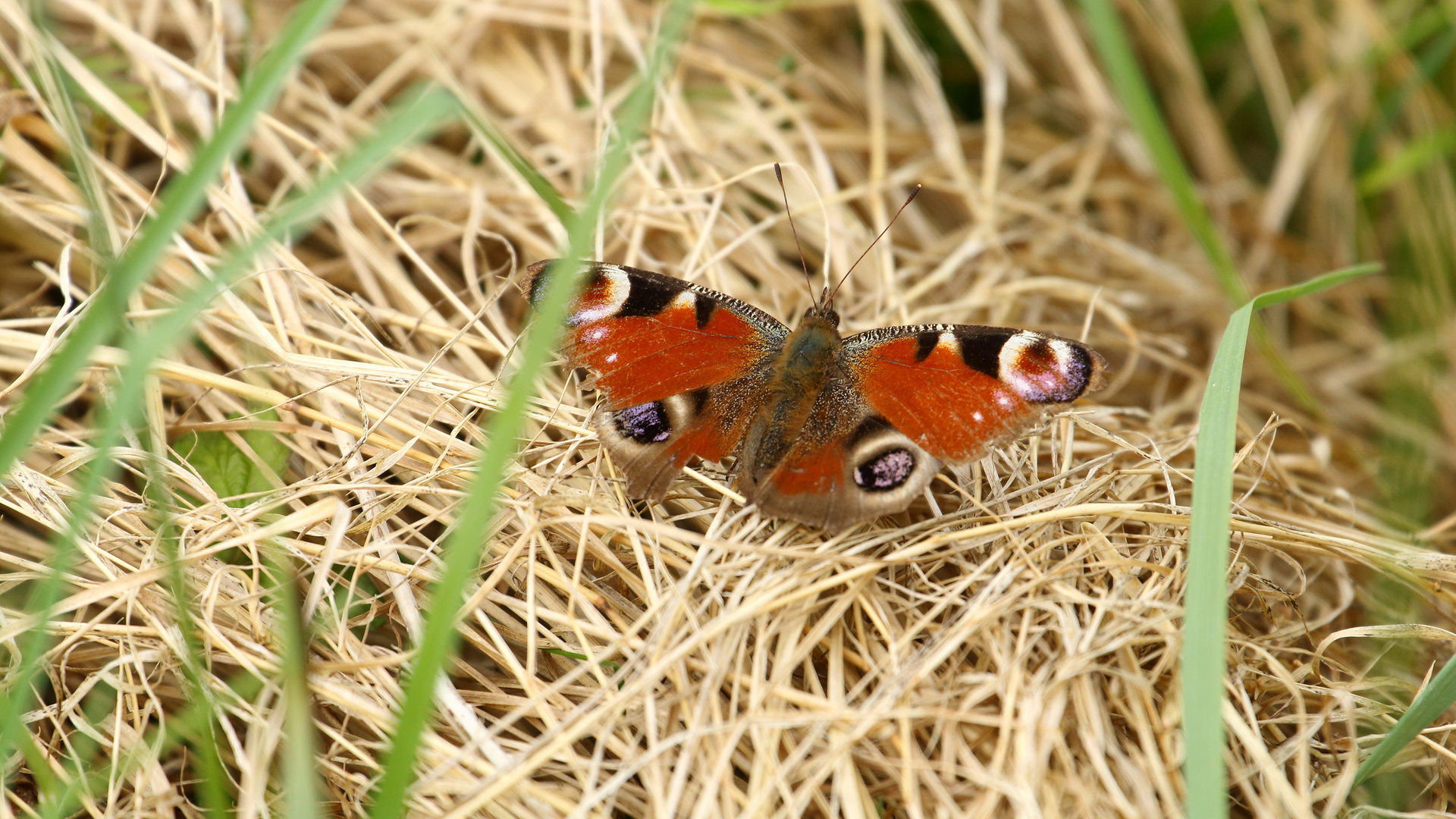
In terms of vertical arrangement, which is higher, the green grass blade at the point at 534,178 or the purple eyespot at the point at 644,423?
the green grass blade at the point at 534,178

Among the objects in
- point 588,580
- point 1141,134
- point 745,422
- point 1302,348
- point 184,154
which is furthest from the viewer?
point 1302,348

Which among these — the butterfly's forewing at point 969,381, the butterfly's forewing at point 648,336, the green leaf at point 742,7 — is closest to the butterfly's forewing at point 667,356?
the butterfly's forewing at point 648,336

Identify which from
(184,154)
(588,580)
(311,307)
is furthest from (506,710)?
(184,154)

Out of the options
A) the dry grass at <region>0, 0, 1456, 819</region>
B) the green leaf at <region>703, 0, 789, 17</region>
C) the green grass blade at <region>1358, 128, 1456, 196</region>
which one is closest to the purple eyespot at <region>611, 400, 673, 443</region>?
the dry grass at <region>0, 0, 1456, 819</region>

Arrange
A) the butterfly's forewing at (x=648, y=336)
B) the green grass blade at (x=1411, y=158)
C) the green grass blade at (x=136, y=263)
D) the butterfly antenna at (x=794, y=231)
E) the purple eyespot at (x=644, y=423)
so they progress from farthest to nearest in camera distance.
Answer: the green grass blade at (x=1411, y=158) → the butterfly antenna at (x=794, y=231) → the butterfly's forewing at (x=648, y=336) → the purple eyespot at (x=644, y=423) → the green grass blade at (x=136, y=263)

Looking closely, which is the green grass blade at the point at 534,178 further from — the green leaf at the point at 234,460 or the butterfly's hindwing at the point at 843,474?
the green leaf at the point at 234,460

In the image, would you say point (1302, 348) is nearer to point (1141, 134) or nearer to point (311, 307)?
point (1141, 134)

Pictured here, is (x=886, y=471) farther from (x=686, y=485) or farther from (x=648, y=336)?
(x=648, y=336)
